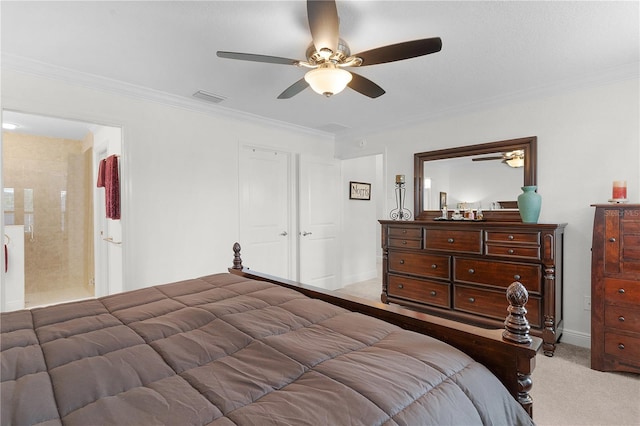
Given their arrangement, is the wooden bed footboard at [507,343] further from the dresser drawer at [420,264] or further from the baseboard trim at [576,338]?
the baseboard trim at [576,338]

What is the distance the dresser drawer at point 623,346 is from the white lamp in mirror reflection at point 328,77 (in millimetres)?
2716

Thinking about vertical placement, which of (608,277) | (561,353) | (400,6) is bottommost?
(561,353)

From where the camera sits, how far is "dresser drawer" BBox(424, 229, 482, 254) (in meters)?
3.14

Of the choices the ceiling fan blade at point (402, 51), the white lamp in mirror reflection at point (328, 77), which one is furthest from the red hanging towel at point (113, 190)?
the ceiling fan blade at point (402, 51)

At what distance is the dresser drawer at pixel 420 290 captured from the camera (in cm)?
336

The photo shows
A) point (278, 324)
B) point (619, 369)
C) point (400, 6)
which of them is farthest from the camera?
point (619, 369)

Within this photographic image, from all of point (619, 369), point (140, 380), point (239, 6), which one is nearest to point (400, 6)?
point (239, 6)

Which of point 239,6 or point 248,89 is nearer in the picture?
point 239,6

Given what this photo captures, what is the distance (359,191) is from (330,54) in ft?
11.8

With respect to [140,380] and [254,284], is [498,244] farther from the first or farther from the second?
[140,380]

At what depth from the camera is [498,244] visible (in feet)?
9.80

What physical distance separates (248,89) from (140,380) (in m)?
2.79

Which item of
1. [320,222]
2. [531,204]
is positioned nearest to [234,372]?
[531,204]

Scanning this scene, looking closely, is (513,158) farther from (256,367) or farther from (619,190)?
(256,367)
